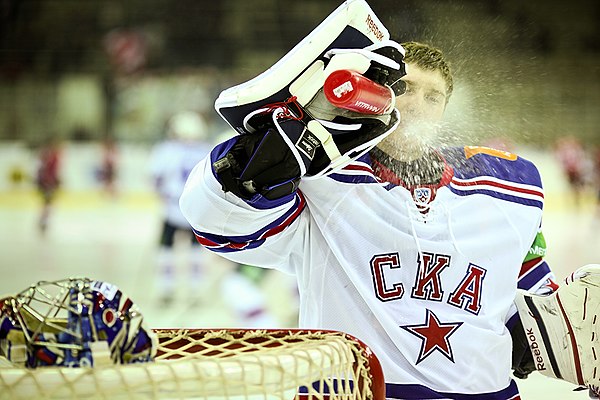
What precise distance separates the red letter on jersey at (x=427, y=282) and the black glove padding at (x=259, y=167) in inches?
11.0

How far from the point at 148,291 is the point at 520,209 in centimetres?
368

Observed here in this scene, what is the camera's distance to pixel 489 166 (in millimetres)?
1298

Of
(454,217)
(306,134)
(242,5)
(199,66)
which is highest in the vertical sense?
(242,5)

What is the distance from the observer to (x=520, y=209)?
127 cm

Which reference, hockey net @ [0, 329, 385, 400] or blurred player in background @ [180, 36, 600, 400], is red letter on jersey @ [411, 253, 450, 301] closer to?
blurred player in background @ [180, 36, 600, 400]

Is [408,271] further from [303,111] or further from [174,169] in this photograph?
[174,169]

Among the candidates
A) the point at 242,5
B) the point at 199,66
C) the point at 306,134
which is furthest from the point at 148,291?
the point at 242,5

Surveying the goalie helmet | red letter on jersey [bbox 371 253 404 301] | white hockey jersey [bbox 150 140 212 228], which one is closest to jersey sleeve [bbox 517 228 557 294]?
red letter on jersey [bbox 371 253 404 301]

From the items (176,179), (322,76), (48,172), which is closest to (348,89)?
(322,76)

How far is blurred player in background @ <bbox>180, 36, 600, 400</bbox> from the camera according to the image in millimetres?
1162

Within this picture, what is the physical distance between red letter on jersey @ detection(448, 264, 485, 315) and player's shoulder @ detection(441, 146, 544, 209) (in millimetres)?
129

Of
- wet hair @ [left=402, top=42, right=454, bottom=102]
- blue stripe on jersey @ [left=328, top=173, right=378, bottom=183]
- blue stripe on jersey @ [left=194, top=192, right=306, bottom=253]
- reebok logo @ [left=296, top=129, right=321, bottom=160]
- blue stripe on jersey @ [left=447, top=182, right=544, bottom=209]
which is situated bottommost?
blue stripe on jersey @ [left=194, top=192, right=306, bottom=253]

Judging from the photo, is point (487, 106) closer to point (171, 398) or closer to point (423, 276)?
point (423, 276)

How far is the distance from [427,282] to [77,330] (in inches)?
24.7
